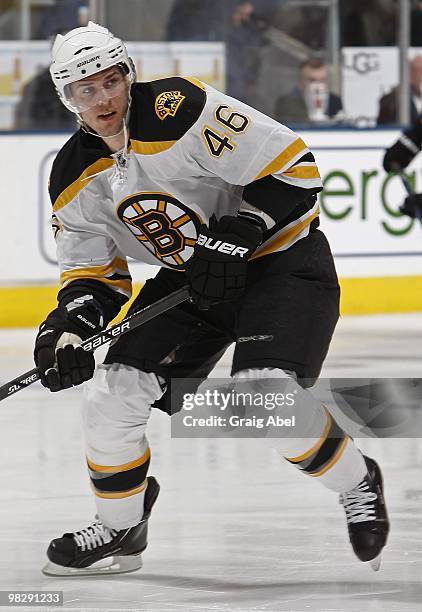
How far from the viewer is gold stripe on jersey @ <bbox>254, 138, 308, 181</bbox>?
2863 mm

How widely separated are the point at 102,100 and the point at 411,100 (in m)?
4.78

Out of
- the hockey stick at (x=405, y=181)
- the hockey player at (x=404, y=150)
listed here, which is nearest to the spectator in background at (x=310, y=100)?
the hockey stick at (x=405, y=181)

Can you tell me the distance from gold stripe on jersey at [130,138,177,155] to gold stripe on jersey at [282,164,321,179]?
225mm

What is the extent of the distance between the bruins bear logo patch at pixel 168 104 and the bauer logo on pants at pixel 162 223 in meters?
0.15

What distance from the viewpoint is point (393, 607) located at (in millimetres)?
2648

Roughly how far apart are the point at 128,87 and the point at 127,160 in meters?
0.14

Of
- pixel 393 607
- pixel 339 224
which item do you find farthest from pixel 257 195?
pixel 339 224

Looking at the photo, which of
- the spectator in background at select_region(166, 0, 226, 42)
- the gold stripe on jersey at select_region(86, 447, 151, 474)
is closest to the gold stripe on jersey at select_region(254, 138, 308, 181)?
the gold stripe on jersey at select_region(86, 447, 151, 474)

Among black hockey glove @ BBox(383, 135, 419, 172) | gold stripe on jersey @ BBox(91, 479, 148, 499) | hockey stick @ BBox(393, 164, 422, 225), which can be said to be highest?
black hockey glove @ BBox(383, 135, 419, 172)

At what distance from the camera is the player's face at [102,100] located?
111 inches

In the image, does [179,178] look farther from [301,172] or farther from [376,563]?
[376,563]

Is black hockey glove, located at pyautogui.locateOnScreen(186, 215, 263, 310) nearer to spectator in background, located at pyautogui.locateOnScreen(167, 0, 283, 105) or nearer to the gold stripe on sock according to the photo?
the gold stripe on sock

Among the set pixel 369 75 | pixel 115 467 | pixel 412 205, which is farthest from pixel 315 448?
pixel 369 75

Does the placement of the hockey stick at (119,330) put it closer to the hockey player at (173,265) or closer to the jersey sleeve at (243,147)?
the hockey player at (173,265)
